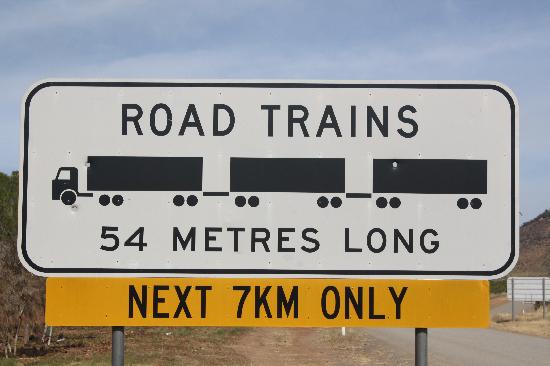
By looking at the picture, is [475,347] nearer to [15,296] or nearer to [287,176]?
[15,296]

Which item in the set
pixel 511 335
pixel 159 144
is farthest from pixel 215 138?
pixel 511 335

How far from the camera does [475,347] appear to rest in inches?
1089

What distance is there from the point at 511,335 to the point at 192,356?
1554 cm

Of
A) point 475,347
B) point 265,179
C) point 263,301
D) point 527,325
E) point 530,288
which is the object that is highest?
point 265,179

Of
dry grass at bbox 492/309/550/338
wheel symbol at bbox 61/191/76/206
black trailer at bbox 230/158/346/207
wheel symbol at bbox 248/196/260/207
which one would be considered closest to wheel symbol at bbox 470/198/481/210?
black trailer at bbox 230/158/346/207

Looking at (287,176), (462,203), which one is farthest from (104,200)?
(462,203)

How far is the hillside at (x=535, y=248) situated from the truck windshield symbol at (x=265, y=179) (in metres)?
138

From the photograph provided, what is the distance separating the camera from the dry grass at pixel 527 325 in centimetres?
3762

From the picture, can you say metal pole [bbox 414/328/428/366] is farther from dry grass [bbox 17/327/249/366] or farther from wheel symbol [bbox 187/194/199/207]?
dry grass [bbox 17/327/249/366]

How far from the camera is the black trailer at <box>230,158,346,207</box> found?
3627 millimetres

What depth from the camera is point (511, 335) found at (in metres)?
34.4

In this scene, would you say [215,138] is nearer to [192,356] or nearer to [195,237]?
[195,237]

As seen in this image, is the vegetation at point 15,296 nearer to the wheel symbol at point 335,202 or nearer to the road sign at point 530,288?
the wheel symbol at point 335,202

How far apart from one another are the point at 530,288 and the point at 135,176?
164ft
